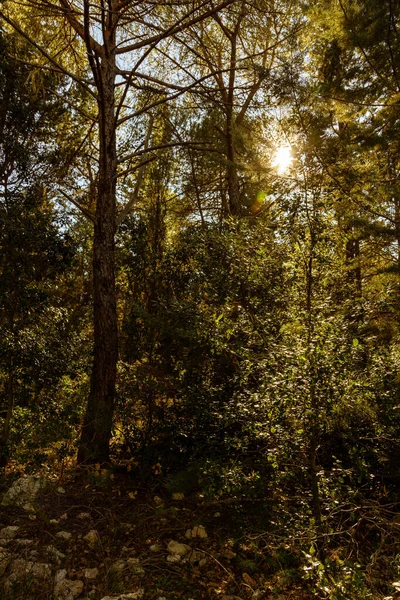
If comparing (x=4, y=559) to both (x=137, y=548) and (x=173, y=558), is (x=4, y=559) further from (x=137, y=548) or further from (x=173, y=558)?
(x=173, y=558)

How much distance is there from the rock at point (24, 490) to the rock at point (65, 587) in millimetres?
1316

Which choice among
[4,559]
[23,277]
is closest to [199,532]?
[4,559]

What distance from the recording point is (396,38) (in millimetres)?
5590

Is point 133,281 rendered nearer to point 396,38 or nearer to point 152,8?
point 152,8

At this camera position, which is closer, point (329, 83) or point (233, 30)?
point (329, 83)

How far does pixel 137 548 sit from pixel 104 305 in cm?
305

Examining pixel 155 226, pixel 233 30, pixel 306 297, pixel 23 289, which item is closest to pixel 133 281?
pixel 155 226

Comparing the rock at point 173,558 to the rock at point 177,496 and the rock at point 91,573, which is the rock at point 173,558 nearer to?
the rock at point 91,573

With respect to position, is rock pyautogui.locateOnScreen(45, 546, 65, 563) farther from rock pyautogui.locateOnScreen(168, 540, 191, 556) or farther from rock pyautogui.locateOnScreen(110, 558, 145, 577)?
rock pyautogui.locateOnScreen(168, 540, 191, 556)

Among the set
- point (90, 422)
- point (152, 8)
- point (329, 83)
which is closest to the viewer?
point (90, 422)

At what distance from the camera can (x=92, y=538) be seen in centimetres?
392

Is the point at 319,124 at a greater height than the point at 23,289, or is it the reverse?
the point at 319,124

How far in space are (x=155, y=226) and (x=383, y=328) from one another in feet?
13.6

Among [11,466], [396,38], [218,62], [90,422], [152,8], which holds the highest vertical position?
[218,62]
